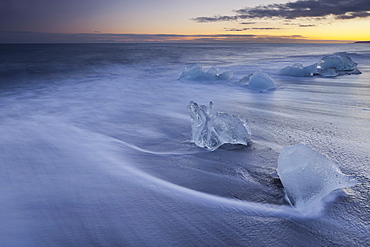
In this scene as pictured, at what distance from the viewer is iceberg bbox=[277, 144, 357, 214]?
1895mm

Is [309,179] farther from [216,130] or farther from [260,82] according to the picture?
[260,82]

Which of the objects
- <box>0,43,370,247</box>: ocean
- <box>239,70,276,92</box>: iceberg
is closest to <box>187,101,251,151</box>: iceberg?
<box>0,43,370,247</box>: ocean

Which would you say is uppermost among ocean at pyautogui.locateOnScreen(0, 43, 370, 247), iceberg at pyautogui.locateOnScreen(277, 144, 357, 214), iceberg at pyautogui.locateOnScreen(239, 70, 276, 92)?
iceberg at pyautogui.locateOnScreen(239, 70, 276, 92)

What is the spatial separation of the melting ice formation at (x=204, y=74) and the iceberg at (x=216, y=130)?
6635 millimetres

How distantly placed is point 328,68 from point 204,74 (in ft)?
17.6

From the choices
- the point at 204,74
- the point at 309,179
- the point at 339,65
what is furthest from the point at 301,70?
the point at 309,179

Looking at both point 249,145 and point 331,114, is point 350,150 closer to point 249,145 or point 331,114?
point 249,145

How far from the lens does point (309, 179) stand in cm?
193

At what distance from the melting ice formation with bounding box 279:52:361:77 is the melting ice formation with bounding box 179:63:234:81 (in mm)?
2553

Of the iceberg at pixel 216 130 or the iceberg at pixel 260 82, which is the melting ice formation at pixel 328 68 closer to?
the iceberg at pixel 260 82

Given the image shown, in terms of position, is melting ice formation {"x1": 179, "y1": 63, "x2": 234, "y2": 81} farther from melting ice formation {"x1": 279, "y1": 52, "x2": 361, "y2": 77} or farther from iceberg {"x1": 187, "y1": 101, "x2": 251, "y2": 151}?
iceberg {"x1": 187, "y1": 101, "x2": 251, "y2": 151}

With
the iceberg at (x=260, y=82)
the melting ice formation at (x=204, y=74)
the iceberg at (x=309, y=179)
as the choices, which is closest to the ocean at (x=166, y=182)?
the iceberg at (x=309, y=179)

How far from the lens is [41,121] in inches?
182

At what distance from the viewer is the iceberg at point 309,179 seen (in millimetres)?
1895
